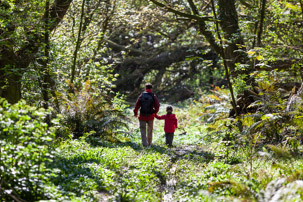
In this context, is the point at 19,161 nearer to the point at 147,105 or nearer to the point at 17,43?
the point at 17,43

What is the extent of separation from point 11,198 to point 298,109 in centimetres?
799

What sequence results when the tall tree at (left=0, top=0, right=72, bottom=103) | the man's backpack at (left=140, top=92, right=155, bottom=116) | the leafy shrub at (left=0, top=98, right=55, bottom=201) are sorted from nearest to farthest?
the leafy shrub at (left=0, top=98, right=55, bottom=201) → the tall tree at (left=0, top=0, right=72, bottom=103) → the man's backpack at (left=140, top=92, right=155, bottom=116)

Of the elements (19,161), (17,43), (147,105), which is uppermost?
(17,43)

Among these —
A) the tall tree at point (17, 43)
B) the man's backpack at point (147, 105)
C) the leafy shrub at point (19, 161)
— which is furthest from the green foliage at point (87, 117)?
the leafy shrub at point (19, 161)

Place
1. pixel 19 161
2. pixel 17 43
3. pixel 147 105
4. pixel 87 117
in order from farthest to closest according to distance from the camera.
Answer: pixel 87 117
pixel 147 105
pixel 17 43
pixel 19 161

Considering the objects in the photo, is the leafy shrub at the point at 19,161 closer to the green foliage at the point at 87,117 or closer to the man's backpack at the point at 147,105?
the green foliage at the point at 87,117

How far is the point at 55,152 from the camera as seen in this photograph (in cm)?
567

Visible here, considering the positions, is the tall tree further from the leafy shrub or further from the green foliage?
the leafy shrub

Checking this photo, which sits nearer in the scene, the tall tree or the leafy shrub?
the leafy shrub

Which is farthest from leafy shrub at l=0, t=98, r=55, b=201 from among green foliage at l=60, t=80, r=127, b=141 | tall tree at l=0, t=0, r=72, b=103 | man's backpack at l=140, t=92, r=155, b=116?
man's backpack at l=140, t=92, r=155, b=116

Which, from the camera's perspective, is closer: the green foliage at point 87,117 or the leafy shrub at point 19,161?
the leafy shrub at point 19,161

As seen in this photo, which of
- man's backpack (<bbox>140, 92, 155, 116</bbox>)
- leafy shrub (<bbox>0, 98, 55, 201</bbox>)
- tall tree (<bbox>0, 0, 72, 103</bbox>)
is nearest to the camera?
leafy shrub (<bbox>0, 98, 55, 201</bbox>)

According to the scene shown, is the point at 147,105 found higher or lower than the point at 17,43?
lower

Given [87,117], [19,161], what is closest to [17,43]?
[87,117]
